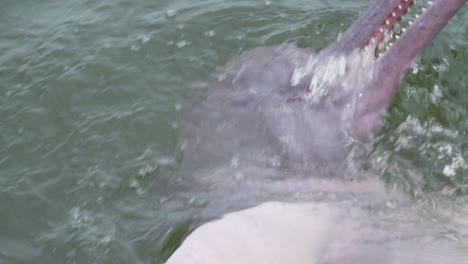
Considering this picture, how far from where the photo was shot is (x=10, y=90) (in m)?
A: 6.01

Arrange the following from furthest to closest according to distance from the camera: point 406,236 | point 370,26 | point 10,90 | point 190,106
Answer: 1. point 10,90
2. point 190,106
3. point 370,26
4. point 406,236

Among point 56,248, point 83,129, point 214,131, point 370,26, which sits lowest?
point 56,248

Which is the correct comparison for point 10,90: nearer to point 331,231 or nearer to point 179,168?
point 179,168

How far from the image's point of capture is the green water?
4.45 metres

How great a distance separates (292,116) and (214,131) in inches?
24.8

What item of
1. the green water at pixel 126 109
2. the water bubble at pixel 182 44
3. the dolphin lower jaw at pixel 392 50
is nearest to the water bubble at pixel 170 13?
the green water at pixel 126 109

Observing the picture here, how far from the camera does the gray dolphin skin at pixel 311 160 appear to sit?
3.60m

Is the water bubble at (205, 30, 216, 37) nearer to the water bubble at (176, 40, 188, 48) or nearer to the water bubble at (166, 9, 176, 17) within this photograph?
the water bubble at (176, 40, 188, 48)

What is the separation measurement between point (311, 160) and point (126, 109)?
2.04 m

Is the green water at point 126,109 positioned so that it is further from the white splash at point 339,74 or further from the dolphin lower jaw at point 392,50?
the white splash at point 339,74

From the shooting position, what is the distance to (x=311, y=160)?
423 centimetres

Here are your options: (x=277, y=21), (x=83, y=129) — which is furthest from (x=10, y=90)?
(x=277, y=21)

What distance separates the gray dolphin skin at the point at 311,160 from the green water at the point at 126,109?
0.31m

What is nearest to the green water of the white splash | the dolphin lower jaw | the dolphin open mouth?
the dolphin lower jaw
